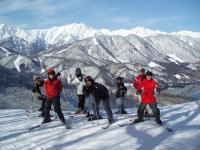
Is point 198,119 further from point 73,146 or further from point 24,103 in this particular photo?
point 24,103

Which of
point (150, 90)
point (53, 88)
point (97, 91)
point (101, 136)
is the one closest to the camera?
point (101, 136)

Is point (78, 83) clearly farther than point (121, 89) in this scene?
No

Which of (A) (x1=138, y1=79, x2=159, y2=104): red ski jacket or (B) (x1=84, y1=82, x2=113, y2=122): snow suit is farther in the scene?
(B) (x1=84, y1=82, x2=113, y2=122): snow suit

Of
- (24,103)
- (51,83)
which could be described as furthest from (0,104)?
(51,83)

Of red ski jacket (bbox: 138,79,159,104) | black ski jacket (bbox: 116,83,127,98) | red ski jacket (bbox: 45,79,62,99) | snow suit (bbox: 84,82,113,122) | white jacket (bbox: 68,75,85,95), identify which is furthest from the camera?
black ski jacket (bbox: 116,83,127,98)

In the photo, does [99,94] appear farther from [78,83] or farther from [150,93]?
[78,83]

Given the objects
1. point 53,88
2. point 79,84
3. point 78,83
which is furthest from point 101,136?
point 78,83

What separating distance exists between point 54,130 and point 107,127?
2.47m

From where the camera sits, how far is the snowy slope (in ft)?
43.7

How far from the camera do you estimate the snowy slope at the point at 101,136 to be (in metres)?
13.3

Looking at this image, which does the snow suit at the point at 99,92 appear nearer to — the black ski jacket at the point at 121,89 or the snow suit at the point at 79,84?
the snow suit at the point at 79,84

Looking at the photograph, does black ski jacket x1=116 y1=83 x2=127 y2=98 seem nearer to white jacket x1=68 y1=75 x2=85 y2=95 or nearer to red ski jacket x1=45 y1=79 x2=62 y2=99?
white jacket x1=68 y1=75 x2=85 y2=95

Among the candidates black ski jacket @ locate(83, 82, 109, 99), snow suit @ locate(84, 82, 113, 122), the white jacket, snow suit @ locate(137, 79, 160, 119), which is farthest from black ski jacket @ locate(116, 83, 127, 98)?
snow suit @ locate(137, 79, 160, 119)

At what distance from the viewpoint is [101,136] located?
1495 centimetres
